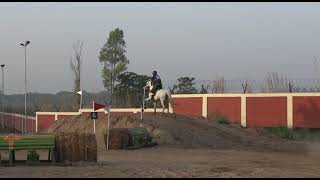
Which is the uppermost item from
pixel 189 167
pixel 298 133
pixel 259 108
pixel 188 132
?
pixel 259 108

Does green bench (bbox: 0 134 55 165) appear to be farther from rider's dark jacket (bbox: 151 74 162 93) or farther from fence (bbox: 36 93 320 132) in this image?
fence (bbox: 36 93 320 132)

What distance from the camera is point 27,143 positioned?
2134cm

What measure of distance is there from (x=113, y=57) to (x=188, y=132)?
3886cm

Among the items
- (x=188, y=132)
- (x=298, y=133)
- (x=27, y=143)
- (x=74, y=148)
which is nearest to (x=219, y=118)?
(x=298, y=133)

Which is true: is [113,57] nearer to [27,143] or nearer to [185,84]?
[185,84]

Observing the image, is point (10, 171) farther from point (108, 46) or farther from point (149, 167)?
point (108, 46)

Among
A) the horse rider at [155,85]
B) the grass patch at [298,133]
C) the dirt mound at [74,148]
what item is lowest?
the grass patch at [298,133]

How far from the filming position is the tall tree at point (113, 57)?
2864 inches

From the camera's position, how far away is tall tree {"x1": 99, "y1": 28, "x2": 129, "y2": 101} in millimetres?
72750

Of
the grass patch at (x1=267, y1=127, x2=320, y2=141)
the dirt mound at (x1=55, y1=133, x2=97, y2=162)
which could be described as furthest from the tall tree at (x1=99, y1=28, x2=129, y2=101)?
the dirt mound at (x1=55, y1=133, x2=97, y2=162)

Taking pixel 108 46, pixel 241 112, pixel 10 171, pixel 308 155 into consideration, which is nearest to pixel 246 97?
pixel 241 112

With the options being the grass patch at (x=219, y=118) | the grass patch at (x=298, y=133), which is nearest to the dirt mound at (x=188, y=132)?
the grass patch at (x=298, y=133)

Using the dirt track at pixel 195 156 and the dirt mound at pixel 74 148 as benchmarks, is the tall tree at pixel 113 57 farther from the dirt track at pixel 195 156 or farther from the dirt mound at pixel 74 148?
the dirt mound at pixel 74 148

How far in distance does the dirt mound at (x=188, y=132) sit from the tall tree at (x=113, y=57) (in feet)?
105
